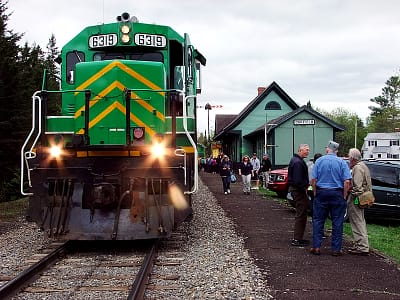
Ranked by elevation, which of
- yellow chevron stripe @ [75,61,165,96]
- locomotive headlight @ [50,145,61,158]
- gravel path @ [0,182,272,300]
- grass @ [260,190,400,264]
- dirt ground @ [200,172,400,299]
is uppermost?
yellow chevron stripe @ [75,61,165,96]

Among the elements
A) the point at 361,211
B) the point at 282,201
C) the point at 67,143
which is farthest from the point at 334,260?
the point at 282,201

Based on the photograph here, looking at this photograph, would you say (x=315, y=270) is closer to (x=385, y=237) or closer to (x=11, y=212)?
(x=385, y=237)

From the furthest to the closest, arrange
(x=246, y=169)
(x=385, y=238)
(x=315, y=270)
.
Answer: (x=246, y=169)
(x=385, y=238)
(x=315, y=270)

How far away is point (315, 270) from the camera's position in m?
7.10

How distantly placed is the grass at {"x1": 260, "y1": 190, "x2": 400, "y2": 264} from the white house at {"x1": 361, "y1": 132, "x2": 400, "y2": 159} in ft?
206

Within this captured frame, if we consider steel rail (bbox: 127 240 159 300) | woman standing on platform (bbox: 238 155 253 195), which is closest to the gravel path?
steel rail (bbox: 127 240 159 300)

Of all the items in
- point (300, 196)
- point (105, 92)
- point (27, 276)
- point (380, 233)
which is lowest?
point (380, 233)

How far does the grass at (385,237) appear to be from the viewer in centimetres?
885

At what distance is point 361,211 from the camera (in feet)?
27.6

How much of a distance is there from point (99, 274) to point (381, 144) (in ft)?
262

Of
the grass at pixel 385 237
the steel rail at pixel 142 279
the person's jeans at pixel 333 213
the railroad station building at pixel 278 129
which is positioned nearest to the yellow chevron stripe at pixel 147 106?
the steel rail at pixel 142 279

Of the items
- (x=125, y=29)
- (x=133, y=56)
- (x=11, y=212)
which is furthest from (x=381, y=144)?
(x=125, y=29)

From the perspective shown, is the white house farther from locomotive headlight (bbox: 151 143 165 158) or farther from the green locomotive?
locomotive headlight (bbox: 151 143 165 158)

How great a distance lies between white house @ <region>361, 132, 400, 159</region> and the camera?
247ft
